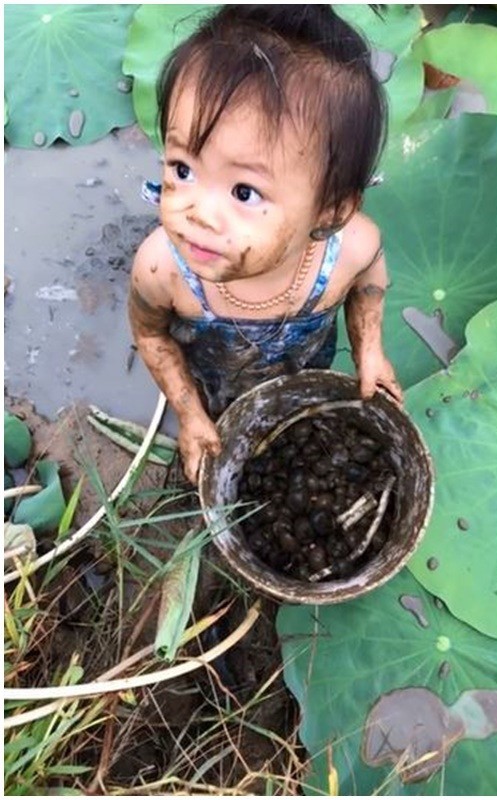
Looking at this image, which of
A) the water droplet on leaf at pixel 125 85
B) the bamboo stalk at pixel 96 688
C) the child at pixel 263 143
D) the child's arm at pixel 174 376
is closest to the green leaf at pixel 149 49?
the water droplet on leaf at pixel 125 85

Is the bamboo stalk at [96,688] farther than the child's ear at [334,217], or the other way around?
the bamboo stalk at [96,688]

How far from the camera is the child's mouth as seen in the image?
0.99 m

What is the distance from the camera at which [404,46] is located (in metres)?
1.60

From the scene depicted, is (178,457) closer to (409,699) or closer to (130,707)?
(130,707)

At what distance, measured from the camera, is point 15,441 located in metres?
1.58

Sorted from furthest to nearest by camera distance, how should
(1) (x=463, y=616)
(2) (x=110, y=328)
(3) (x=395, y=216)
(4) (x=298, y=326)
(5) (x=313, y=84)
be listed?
(2) (x=110, y=328)
(3) (x=395, y=216)
(1) (x=463, y=616)
(4) (x=298, y=326)
(5) (x=313, y=84)

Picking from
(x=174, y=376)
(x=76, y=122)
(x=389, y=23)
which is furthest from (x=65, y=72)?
(x=174, y=376)

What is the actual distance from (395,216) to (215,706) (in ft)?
2.57

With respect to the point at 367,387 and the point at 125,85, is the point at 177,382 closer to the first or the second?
the point at 367,387

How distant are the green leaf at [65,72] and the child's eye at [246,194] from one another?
82 centimetres

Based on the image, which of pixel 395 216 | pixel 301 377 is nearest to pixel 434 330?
pixel 395 216

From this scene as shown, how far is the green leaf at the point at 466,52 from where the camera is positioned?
1.64m

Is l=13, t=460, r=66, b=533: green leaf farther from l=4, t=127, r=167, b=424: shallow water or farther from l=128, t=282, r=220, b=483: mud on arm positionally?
l=128, t=282, r=220, b=483: mud on arm

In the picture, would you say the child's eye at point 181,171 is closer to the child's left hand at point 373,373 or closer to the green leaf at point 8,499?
the child's left hand at point 373,373
